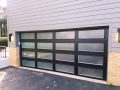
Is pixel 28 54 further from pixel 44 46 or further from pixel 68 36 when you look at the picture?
pixel 68 36

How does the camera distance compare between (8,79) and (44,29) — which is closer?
(8,79)

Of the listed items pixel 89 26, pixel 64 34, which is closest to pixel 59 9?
pixel 64 34

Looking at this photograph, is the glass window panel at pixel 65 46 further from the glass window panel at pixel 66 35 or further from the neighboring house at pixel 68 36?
the glass window panel at pixel 66 35

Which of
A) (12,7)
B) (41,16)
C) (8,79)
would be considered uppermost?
(12,7)

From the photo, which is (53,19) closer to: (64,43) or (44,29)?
(44,29)

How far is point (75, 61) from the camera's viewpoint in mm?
6082

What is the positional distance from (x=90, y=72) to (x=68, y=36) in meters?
1.65

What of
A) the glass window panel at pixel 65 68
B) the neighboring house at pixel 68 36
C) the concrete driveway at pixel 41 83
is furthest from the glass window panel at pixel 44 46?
the concrete driveway at pixel 41 83

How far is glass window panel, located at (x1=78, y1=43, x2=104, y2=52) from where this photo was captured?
5425 millimetres

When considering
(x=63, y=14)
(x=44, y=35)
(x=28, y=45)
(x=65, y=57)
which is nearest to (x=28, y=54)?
(x=28, y=45)

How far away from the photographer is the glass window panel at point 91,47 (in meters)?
5.42

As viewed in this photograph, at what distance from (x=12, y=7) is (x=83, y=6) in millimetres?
4220

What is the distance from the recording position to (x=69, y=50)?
6.22m

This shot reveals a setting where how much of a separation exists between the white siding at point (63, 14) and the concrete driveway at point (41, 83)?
1.44 meters
